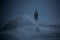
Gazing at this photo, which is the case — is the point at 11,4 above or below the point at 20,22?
above

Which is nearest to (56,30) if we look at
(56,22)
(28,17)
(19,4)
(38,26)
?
(56,22)

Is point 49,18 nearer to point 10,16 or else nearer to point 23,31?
point 23,31

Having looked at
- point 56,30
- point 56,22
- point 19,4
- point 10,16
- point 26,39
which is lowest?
point 26,39

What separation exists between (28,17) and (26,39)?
404mm

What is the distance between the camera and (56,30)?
6.82 ft

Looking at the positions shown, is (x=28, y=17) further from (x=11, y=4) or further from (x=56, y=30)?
(x=56, y=30)

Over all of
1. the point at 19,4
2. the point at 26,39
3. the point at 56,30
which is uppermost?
the point at 19,4

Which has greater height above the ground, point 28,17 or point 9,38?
point 28,17

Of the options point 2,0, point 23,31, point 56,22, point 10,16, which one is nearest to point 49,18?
point 56,22

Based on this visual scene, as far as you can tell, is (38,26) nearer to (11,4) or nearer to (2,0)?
(11,4)

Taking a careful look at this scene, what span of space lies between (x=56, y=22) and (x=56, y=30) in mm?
147

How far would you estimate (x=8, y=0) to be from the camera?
2.12 m

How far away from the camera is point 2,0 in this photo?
211cm

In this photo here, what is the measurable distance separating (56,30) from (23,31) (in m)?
0.61
